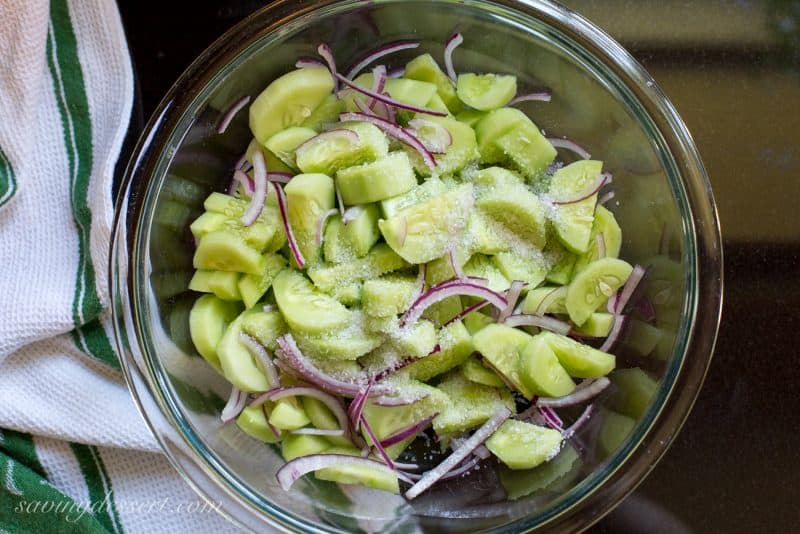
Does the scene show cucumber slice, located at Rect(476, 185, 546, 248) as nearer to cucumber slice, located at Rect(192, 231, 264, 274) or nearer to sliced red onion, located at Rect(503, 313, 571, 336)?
sliced red onion, located at Rect(503, 313, 571, 336)

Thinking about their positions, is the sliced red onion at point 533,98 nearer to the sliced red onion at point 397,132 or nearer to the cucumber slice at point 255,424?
the sliced red onion at point 397,132

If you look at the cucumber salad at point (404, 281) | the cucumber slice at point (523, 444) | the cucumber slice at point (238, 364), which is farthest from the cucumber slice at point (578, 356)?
the cucumber slice at point (238, 364)

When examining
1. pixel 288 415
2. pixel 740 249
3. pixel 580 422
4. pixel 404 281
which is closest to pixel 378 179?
pixel 404 281

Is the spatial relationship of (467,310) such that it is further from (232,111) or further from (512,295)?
(232,111)

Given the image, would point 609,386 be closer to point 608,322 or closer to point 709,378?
point 608,322

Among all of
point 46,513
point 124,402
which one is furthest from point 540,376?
point 46,513

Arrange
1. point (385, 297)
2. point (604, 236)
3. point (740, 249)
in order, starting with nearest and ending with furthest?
1. point (385, 297)
2. point (604, 236)
3. point (740, 249)

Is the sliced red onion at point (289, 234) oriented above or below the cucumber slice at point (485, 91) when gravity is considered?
below
